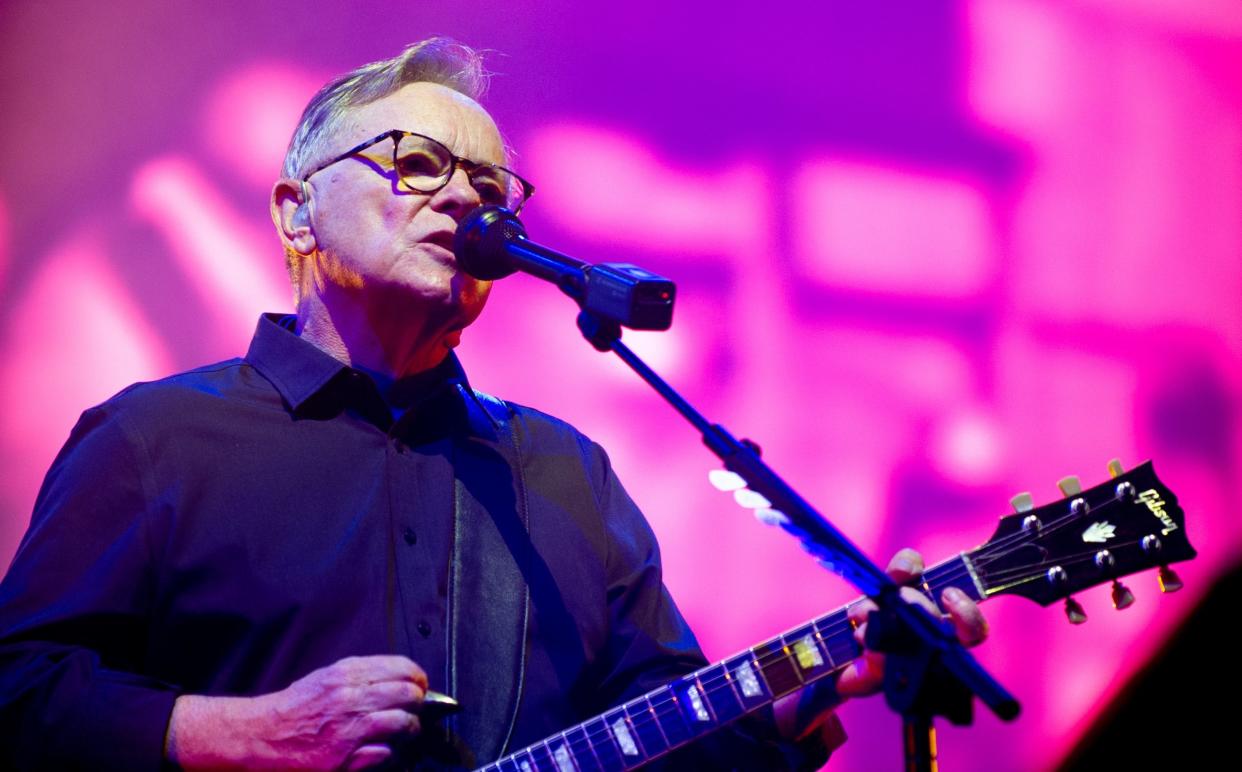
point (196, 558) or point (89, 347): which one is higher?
point (89, 347)

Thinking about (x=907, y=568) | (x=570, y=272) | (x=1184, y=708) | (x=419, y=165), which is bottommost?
(x=1184, y=708)

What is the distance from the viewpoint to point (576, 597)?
2.14 metres

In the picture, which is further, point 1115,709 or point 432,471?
point 1115,709

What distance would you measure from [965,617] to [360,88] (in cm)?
149

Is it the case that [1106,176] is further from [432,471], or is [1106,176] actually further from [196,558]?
[196,558]

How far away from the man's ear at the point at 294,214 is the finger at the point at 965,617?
4.38 feet

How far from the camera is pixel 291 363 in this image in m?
2.09

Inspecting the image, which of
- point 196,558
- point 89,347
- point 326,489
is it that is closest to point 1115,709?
point 326,489

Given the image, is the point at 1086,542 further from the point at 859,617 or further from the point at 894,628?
the point at 894,628

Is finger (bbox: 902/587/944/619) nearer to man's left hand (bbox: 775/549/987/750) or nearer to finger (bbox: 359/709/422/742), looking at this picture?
man's left hand (bbox: 775/549/987/750)

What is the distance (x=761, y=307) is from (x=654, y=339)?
282mm

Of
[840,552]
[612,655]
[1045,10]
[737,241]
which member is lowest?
[612,655]

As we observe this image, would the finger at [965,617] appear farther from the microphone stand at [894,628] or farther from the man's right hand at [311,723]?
the man's right hand at [311,723]

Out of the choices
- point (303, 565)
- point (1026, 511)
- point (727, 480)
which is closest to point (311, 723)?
point (303, 565)
